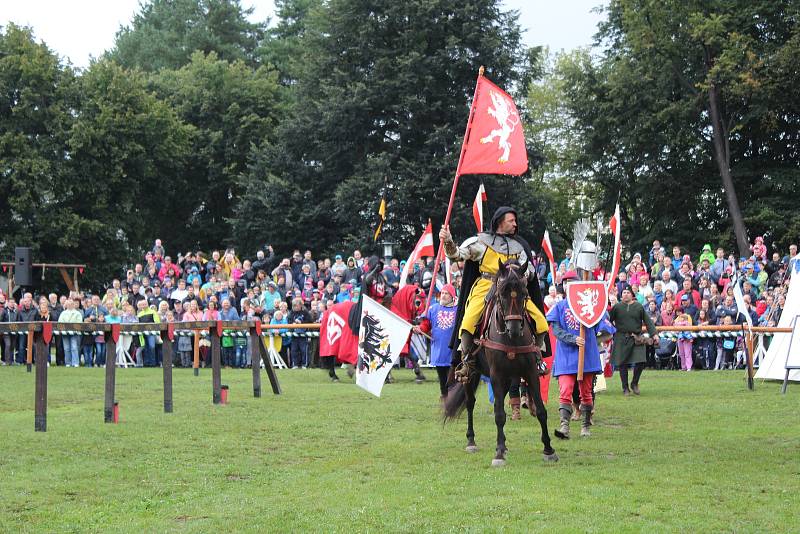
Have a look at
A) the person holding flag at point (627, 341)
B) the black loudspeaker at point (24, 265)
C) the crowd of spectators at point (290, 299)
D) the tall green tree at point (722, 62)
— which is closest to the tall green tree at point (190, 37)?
the tall green tree at point (722, 62)

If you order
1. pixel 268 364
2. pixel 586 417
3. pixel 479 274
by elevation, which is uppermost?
pixel 479 274

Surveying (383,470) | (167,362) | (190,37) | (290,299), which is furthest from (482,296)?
(190,37)

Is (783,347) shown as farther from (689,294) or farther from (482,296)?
(482,296)

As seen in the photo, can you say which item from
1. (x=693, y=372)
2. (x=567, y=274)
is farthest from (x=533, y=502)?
(x=693, y=372)

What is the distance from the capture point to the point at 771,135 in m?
41.8

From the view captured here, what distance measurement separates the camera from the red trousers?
13188mm

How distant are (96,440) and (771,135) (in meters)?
34.7

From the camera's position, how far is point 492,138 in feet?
48.1

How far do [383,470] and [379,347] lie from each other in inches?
150

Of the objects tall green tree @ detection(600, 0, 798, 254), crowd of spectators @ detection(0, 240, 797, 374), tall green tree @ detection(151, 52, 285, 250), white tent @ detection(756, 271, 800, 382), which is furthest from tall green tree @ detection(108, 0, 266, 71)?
white tent @ detection(756, 271, 800, 382)

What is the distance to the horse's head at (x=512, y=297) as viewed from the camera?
1062 centimetres

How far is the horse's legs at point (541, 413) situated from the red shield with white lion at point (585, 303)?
2384 mm

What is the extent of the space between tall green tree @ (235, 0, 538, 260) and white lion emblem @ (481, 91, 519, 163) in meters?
25.5

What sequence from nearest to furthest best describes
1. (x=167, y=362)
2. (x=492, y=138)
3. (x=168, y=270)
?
(x=492, y=138)
(x=167, y=362)
(x=168, y=270)
